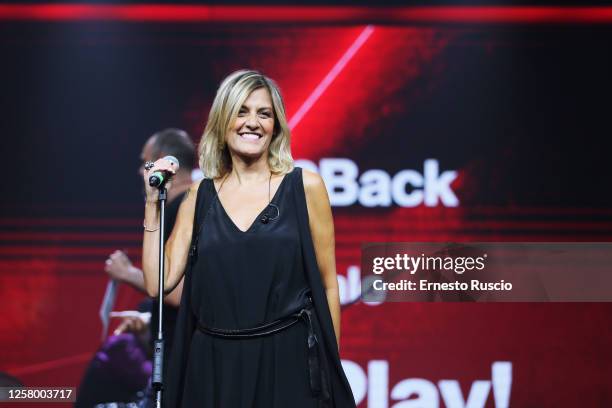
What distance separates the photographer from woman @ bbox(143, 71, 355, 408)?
2410mm

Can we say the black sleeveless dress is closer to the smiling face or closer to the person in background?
the smiling face

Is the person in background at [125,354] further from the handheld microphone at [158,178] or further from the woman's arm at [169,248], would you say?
the handheld microphone at [158,178]

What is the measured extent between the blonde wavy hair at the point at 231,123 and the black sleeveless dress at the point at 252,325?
0.20 m

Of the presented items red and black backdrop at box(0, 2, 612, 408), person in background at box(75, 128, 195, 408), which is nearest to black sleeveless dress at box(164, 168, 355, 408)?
person in background at box(75, 128, 195, 408)

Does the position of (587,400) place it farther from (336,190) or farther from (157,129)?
(157,129)

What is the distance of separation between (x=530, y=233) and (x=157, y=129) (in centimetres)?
203

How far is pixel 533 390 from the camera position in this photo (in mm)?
4820

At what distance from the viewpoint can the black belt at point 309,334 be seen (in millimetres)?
2402

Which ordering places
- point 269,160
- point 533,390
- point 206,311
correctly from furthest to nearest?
point 533,390
point 269,160
point 206,311

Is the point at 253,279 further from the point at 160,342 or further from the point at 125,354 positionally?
the point at 125,354

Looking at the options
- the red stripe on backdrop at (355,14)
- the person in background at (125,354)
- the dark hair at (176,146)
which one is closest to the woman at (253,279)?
the dark hair at (176,146)

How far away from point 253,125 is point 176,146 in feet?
7.15

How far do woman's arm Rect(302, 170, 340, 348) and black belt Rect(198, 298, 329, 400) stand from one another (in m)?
0.13

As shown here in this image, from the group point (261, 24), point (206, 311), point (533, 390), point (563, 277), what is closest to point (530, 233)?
point (563, 277)
